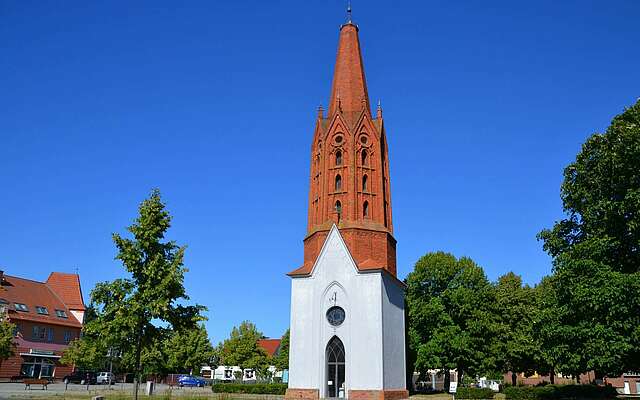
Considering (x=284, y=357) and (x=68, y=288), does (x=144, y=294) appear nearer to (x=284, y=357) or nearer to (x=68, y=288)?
(x=284, y=357)

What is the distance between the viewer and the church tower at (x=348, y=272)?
32.6m

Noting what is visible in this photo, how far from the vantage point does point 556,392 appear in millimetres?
36656

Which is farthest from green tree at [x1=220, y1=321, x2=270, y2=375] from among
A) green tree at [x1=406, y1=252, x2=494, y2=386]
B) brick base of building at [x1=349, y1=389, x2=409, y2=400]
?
brick base of building at [x1=349, y1=389, x2=409, y2=400]

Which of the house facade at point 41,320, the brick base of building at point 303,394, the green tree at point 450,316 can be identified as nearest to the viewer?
the brick base of building at point 303,394

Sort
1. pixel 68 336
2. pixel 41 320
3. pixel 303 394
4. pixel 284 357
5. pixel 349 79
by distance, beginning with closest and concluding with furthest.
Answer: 1. pixel 303 394
2. pixel 349 79
3. pixel 41 320
4. pixel 68 336
5. pixel 284 357

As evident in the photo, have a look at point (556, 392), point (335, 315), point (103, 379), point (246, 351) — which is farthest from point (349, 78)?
point (103, 379)

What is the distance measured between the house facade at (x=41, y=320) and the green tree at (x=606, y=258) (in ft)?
159

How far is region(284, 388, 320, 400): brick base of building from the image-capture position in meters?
32.3

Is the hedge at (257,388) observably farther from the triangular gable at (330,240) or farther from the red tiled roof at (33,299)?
the red tiled roof at (33,299)

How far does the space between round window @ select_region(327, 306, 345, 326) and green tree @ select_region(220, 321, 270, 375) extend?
31.7 metres

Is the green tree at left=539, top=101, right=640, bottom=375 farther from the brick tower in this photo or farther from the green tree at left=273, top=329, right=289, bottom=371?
the green tree at left=273, top=329, right=289, bottom=371

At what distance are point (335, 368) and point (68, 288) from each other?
4806cm

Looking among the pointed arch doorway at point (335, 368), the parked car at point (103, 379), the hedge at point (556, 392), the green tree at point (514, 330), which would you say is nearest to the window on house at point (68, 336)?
the parked car at point (103, 379)

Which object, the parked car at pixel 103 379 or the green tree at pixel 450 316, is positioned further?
the parked car at pixel 103 379
